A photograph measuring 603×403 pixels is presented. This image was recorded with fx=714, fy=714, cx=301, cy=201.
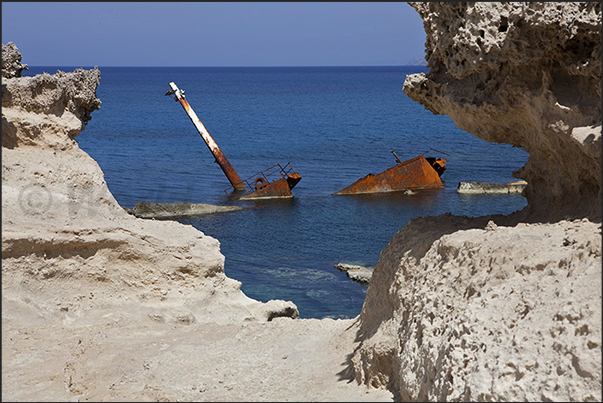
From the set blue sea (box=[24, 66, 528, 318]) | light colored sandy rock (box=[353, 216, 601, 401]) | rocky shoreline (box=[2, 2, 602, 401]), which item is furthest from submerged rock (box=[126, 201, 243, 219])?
light colored sandy rock (box=[353, 216, 601, 401])

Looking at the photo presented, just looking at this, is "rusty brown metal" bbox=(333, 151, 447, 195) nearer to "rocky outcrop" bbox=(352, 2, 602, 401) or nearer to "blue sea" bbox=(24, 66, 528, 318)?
"blue sea" bbox=(24, 66, 528, 318)

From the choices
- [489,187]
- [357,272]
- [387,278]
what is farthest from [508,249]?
[489,187]

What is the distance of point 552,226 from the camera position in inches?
324

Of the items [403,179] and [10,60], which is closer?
[10,60]

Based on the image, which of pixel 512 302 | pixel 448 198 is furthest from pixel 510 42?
pixel 448 198

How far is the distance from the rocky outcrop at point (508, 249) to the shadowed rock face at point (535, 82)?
0.05ft

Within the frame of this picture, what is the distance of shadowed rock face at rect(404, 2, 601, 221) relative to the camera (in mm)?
8172

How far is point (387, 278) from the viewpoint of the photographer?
31.3 feet

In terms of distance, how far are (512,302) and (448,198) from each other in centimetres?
2363

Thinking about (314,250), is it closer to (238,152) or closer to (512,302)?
(512,302)

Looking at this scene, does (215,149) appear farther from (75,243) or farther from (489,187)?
(75,243)

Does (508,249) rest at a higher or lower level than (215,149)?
higher

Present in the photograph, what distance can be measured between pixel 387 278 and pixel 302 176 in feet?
93.5

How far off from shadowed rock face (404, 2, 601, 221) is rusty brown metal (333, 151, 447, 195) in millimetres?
21188
